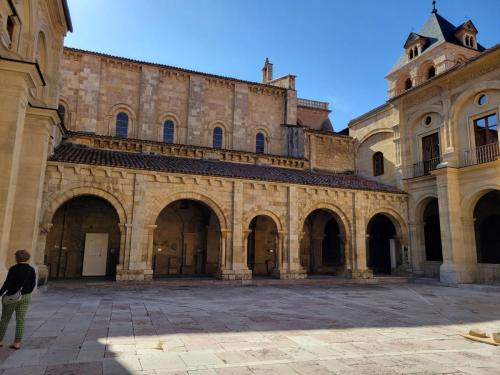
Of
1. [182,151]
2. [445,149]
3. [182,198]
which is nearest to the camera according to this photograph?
[182,198]

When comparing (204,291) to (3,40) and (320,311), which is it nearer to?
(320,311)

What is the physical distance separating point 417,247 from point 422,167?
503 centimetres

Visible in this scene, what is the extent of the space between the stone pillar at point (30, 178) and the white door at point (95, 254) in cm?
631

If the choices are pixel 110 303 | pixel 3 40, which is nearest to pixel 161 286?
pixel 110 303

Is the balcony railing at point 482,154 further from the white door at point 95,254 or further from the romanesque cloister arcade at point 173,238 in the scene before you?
the white door at point 95,254

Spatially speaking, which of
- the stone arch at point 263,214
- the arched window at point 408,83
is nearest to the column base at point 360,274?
the stone arch at point 263,214

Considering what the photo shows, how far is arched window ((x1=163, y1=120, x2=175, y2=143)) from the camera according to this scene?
23109mm

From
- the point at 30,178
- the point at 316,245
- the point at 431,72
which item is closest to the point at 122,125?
the point at 30,178

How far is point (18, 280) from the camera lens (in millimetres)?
6230

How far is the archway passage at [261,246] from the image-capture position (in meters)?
22.7

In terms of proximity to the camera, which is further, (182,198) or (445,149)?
(445,149)

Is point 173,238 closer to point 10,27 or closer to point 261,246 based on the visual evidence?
point 261,246

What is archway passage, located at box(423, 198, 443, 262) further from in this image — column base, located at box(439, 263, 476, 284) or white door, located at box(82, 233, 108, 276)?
white door, located at box(82, 233, 108, 276)

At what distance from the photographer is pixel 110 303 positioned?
11203 mm
